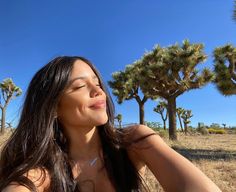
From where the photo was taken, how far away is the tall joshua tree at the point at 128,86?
22938 millimetres

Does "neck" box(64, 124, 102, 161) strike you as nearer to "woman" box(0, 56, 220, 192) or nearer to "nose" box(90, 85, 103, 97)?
"woman" box(0, 56, 220, 192)

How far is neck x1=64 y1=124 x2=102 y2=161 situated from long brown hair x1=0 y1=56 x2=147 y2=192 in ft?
0.15

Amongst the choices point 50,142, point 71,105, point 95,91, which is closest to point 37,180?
point 50,142

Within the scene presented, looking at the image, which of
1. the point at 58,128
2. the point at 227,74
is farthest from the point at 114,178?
the point at 227,74

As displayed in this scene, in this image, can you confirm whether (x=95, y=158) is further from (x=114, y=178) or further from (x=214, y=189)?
(x=214, y=189)

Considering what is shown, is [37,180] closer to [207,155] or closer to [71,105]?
[71,105]

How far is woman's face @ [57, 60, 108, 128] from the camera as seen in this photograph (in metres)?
1.98

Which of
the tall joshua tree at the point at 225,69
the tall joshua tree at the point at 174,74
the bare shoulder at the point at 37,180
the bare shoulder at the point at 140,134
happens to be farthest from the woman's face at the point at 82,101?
the tall joshua tree at the point at 174,74

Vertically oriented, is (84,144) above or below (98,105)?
below

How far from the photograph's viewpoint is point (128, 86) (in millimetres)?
23062

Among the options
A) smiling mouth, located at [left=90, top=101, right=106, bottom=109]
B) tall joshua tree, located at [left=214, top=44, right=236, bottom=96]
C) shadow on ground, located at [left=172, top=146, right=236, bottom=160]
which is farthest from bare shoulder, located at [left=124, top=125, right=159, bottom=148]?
tall joshua tree, located at [left=214, top=44, right=236, bottom=96]

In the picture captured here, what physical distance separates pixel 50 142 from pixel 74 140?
148 millimetres

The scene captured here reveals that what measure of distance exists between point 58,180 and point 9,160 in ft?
1.10

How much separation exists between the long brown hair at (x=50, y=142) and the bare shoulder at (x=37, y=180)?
0.10 feet
